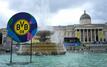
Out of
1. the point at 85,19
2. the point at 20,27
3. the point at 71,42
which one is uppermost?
the point at 85,19

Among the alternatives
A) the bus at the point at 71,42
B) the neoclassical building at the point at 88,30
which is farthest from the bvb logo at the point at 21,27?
the neoclassical building at the point at 88,30

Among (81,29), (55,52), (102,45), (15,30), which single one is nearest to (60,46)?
(55,52)

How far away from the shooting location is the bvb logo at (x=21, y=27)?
17.6 m

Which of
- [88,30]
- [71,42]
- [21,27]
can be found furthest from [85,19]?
[21,27]

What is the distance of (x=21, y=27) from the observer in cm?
1767

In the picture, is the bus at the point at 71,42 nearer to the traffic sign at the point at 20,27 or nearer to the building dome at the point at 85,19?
the building dome at the point at 85,19

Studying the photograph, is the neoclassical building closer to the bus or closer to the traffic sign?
the bus

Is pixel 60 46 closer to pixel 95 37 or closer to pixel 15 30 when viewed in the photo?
pixel 15 30

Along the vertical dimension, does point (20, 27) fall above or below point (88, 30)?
below

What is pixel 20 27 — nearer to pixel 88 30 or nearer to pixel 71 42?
pixel 71 42

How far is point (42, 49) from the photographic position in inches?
3130

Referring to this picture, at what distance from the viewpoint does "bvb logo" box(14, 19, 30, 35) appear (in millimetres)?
17641

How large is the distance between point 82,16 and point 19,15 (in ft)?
595

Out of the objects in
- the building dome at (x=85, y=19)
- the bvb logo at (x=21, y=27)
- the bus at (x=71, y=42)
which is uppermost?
→ the building dome at (x=85, y=19)
